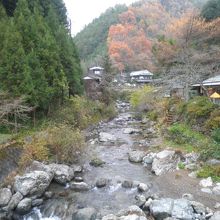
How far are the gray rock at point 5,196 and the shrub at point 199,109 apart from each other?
14804mm

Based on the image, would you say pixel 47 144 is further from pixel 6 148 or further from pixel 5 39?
pixel 5 39

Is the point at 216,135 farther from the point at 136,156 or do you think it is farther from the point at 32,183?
the point at 32,183

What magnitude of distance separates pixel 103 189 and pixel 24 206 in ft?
13.5

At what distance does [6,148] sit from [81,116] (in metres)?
12.4

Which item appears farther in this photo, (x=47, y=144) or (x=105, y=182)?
(x=47, y=144)

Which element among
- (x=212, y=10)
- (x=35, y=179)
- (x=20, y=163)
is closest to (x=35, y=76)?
(x=20, y=163)

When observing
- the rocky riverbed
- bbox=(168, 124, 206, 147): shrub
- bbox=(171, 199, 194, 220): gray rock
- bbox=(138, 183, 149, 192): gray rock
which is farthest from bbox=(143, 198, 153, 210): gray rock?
bbox=(168, 124, 206, 147): shrub

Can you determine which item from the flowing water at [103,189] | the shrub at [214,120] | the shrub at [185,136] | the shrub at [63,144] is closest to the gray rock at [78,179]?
the flowing water at [103,189]

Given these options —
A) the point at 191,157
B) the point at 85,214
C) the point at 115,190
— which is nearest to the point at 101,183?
the point at 115,190

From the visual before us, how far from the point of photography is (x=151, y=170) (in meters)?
16.5

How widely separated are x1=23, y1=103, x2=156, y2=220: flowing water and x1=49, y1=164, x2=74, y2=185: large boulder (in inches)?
14.1

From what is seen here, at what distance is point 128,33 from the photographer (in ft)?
227

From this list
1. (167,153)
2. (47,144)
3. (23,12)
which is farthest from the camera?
(23,12)

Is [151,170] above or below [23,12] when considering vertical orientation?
below
